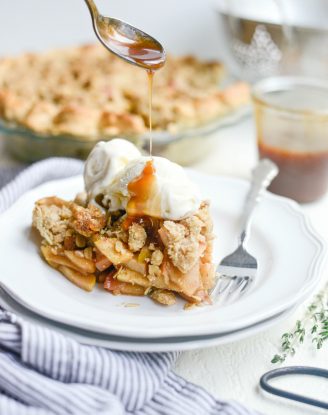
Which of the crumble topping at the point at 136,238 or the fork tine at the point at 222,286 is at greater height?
the crumble topping at the point at 136,238

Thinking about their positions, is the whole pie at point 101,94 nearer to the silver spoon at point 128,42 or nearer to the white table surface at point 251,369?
the silver spoon at point 128,42

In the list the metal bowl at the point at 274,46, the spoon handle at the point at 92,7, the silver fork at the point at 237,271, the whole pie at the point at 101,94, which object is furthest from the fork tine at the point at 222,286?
the metal bowl at the point at 274,46

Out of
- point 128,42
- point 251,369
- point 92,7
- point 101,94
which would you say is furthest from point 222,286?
point 101,94

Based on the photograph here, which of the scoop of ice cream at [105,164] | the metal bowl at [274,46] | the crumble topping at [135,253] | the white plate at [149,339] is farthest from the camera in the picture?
the metal bowl at [274,46]

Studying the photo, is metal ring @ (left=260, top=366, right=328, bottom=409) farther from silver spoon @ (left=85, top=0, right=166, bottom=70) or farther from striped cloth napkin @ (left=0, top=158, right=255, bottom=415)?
silver spoon @ (left=85, top=0, right=166, bottom=70)

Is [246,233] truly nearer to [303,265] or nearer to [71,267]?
[303,265]

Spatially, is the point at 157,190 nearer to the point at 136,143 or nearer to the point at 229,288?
the point at 229,288
